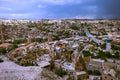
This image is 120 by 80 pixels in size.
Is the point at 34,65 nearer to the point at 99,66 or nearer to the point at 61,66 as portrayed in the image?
the point at 61,66

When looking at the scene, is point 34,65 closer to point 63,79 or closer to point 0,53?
point 63,79

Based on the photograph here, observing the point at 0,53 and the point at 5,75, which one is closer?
the point at 5,75

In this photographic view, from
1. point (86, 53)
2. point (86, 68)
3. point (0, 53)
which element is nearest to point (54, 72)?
Answer: point (86, 68)

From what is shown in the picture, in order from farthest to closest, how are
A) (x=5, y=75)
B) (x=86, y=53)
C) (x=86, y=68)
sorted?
(x=86, y=53) < (x=86, y=68) < (x=5, y=75)

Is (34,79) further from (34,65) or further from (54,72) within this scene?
(34,65)

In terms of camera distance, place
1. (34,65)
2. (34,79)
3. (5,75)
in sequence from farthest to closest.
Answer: (34,65)
(5,75)
(34,79)

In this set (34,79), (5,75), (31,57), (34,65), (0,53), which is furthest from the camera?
(0,53)

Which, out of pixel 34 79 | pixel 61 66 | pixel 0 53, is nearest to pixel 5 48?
pixel 0 53

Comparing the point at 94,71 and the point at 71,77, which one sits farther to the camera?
the point at 94,71

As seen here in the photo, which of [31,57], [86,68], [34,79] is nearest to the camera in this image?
[34,79]
